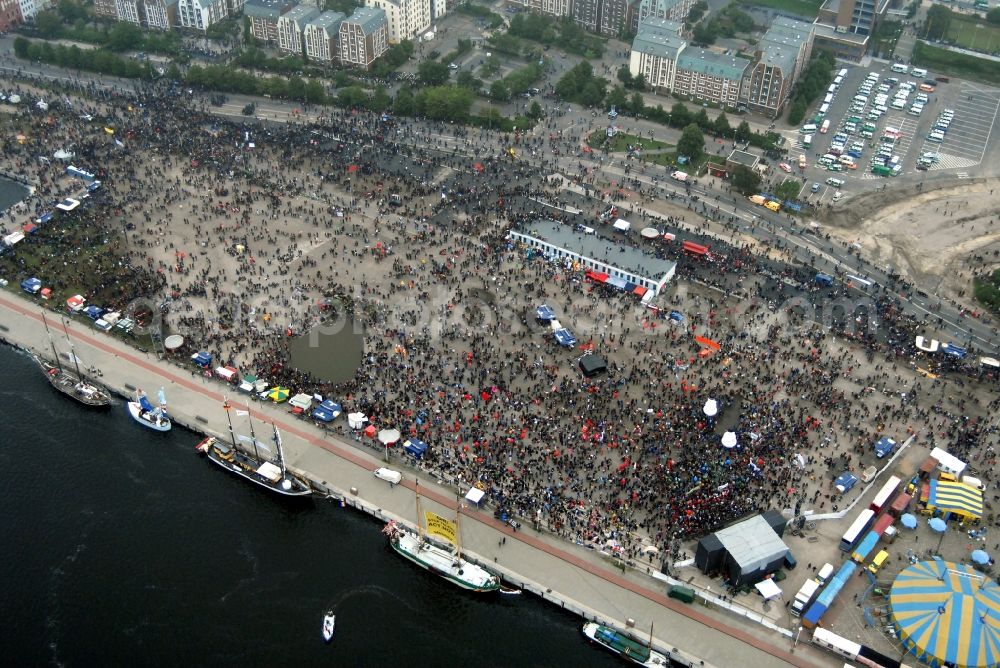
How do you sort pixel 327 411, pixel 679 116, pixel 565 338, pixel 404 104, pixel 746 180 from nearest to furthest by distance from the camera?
pixel 327 411 → pixel 565 338 → pixel 746 180 → pixel 679 116 → pixel 404 104

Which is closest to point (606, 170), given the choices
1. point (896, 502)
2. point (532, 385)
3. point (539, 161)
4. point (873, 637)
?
point (539, 161)

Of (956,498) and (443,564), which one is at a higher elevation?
(956,498)

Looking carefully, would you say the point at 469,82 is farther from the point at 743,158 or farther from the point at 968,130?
the point at 968,130

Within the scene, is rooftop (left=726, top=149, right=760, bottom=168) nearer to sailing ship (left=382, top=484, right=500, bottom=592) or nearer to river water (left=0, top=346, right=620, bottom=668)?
sailing ship (left=382, top=484, right=500, bottom=592)

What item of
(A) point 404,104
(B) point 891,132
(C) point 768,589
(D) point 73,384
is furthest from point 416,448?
(B) point 891,132

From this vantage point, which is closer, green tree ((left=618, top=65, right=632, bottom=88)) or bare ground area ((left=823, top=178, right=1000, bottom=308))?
bare ground area ((left=823, top=178, right=1000, bottom=308))

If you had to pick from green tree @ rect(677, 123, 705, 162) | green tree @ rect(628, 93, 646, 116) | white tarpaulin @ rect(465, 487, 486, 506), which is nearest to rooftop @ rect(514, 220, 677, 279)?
green tree @ rect(677, 123, 705, 162)

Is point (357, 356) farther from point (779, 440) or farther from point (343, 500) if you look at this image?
point (779, 440)
